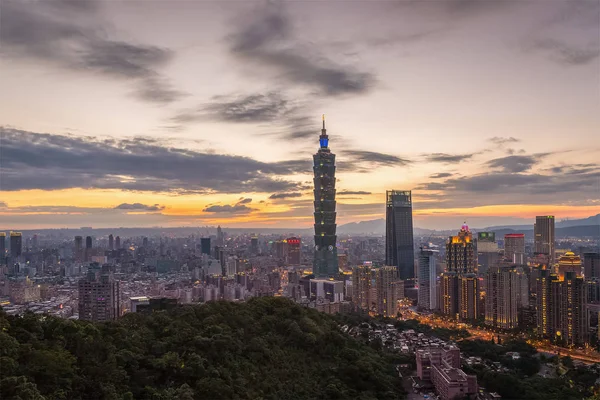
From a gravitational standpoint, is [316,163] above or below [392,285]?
above

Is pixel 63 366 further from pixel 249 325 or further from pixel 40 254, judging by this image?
pixel 40 254

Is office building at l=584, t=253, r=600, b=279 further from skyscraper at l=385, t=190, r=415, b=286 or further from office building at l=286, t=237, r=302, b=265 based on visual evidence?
office building at l=286, t=237, r=302, b=265

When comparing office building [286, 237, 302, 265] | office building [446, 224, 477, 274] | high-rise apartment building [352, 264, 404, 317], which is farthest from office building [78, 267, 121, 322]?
office building [286, 237, 302, 265]

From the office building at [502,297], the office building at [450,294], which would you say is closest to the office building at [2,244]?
the office building at [450,294]

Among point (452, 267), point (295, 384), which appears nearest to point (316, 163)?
point (452, 267)

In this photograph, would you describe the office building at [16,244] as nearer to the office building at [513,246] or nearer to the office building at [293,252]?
the office building at [293,252]

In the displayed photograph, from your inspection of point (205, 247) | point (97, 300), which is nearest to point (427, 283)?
point (97, 300)
